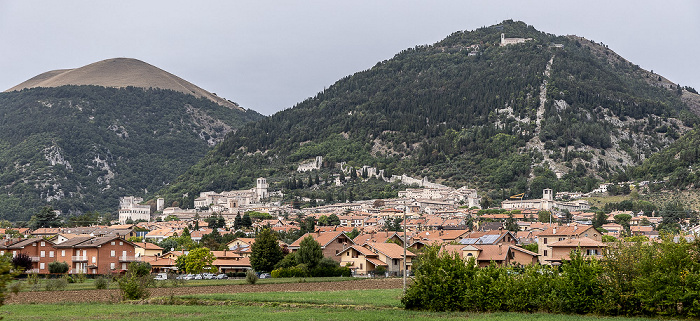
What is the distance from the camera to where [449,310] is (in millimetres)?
Answer: 41469

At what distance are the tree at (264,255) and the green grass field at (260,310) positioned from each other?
30.0 meters

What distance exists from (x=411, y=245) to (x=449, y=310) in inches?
1994

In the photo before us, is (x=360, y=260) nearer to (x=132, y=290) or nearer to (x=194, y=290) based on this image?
(x=194, y=290)

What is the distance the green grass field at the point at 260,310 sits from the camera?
1510 inches

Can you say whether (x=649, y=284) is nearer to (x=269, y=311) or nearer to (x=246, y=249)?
(x=269, y=311)

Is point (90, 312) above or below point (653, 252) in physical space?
below

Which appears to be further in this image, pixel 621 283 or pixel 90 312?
pixel 90 312

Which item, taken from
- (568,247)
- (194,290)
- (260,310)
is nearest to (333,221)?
(568,247)

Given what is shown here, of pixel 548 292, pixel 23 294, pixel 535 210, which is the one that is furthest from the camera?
pixel 535 210

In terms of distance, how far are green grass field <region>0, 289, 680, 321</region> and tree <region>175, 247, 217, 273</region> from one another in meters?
31.0

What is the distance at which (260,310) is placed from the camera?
4266cm

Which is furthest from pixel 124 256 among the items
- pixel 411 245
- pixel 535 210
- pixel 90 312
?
pixel 535 210

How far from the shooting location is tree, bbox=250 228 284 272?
83.1m

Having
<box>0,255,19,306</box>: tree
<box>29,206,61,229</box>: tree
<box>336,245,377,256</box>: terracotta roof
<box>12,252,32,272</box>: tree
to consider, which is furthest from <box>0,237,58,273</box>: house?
<box>0,255,19,306</box>: tree
